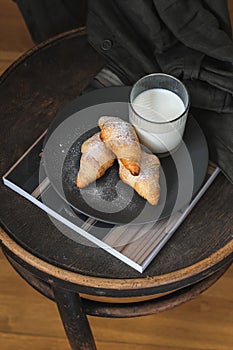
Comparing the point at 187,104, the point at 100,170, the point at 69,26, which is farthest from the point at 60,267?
the point at 69,26

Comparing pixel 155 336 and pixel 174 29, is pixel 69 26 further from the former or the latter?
pixel 155 336

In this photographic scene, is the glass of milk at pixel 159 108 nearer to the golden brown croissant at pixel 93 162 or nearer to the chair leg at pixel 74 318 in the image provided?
the golden brown croissant at pixel 93 162

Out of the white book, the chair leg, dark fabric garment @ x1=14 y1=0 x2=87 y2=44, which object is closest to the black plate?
the white book

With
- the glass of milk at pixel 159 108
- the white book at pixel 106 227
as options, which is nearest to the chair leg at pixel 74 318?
the white book at pixel 106 227

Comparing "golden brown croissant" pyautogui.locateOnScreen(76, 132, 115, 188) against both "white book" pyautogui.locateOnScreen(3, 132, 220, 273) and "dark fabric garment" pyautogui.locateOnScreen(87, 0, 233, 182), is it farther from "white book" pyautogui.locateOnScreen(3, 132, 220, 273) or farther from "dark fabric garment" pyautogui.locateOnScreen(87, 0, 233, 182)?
"dark fabric garment" pyautogui.locateOnScreen(87, 0, 233, 182)

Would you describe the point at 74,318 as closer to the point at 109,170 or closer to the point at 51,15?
the point at 109,170

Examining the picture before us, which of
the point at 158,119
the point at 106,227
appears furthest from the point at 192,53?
the point at 106,227
